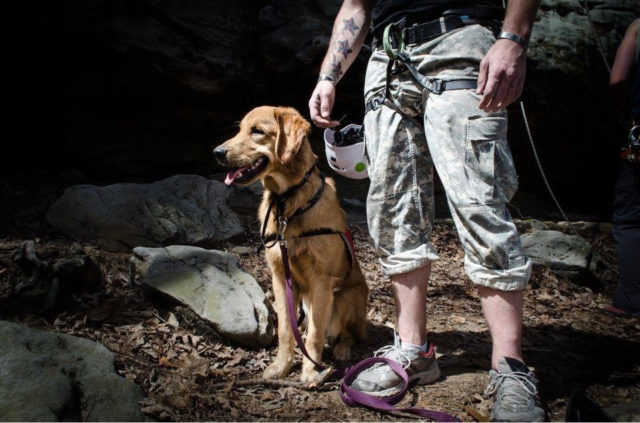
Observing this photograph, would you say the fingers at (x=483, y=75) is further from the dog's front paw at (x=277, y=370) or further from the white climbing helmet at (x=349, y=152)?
the dog's front paw at (x=277, y=370)

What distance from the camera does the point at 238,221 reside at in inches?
212

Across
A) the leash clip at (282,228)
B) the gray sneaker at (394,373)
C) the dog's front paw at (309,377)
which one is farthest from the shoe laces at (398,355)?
the leash clip at (282,228)

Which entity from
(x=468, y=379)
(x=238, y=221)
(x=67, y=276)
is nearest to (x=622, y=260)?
(x=468, y=379)

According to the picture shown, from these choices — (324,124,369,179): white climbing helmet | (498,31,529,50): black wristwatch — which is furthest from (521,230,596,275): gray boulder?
(498,31,529,50): black wristwatch

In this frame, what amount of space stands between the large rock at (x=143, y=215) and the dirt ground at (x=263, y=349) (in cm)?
22

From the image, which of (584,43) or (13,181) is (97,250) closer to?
(13,181)

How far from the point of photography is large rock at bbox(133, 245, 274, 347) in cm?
304

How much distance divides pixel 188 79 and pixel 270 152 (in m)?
4.81

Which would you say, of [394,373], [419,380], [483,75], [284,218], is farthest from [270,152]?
[419,380]

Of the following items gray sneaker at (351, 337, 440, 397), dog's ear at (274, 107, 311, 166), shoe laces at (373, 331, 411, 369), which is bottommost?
gray sneaker at (351, 337, 440, 397)

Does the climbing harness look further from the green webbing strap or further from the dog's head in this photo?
the dog's head

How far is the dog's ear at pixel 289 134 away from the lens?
2.99 m

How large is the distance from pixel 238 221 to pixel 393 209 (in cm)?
323

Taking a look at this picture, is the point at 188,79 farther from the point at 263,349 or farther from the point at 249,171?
the point at 263,349
